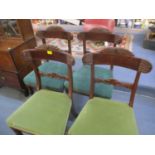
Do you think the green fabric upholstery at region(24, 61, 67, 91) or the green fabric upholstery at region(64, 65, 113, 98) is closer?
the green fabric upholstery at region(64, 65, 113, 98)

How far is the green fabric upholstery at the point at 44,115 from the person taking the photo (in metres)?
1.06

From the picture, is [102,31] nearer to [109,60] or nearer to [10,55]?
[109,60]

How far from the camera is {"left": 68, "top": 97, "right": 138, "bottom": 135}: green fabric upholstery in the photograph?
3.27 ft

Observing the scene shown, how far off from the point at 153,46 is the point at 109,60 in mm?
1828

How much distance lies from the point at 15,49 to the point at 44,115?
0.88m

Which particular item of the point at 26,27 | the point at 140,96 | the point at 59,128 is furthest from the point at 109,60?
the point at 26,27

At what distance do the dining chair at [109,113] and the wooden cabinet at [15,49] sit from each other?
94 centimetres

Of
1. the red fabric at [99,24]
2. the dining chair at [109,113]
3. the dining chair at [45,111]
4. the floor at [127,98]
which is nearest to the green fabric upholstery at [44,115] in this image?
the dining chair at [45,111]

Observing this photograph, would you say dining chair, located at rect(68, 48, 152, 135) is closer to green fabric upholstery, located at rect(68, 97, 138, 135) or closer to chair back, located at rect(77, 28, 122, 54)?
green fabric upholstery, located at rect(68, 97, 138, 135)

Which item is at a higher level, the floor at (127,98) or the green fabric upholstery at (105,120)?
the green fabric upholstery at (105,120)

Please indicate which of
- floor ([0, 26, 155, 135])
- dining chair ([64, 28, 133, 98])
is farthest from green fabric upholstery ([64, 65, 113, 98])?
floor ([0, 26, 155, 135])

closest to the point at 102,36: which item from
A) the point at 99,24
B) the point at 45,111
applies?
the point at 45,111

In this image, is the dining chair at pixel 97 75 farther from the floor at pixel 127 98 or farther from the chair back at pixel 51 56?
the floor at pixel 127 98

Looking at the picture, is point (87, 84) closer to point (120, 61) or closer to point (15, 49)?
point (120, 61)
